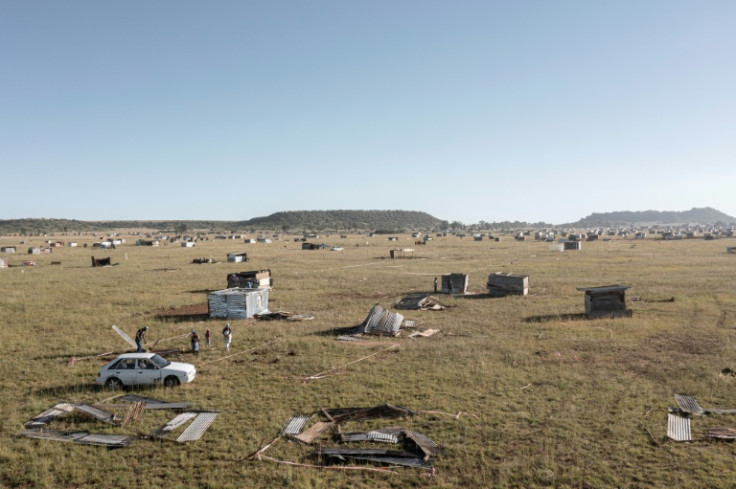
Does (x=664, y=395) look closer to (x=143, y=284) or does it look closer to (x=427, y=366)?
(x=427, y=366)

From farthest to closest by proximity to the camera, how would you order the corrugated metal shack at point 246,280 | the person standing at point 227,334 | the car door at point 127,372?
the corrugated metal shack at point 246,280 → the person standing at point 227,334 → the car door at point 127,372

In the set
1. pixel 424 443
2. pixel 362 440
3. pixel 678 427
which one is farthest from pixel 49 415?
pixel 678 427

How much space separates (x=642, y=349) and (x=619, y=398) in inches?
323

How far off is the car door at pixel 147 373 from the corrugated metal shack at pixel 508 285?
98.9 feet

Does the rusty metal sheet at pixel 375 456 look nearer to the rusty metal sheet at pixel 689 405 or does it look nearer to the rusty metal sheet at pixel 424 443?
the rusty metal sheet at pixel 424 443

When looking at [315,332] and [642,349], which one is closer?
[642,349]

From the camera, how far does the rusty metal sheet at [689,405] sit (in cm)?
1521

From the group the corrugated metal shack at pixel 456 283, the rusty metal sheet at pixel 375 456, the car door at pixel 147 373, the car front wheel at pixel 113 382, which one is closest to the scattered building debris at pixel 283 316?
the car door at pixel 147 373

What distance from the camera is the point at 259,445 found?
43.7ft

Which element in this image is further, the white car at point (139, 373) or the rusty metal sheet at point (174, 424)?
the white car at point (139, 373)

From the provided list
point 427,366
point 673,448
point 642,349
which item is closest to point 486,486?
point 673,448

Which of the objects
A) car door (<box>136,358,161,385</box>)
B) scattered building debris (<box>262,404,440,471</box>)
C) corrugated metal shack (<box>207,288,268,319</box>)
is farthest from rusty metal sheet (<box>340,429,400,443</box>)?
corrugated metal shack (<box>207,288,268,319</box>)

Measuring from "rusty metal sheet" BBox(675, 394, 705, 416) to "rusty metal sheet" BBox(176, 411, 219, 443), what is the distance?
52.1 feet

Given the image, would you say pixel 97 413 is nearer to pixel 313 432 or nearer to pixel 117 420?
pixel 117 420
